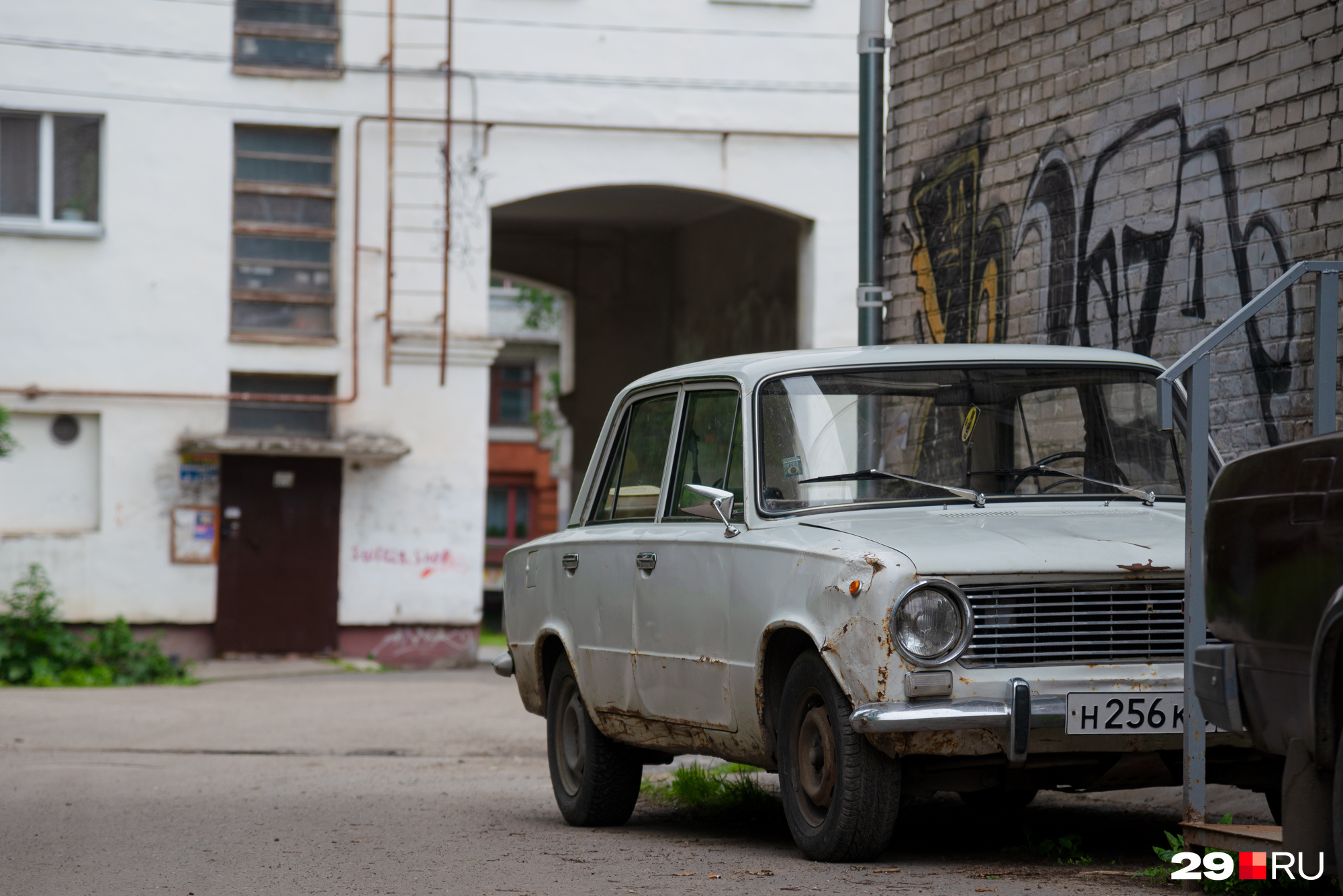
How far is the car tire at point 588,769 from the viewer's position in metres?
7.47

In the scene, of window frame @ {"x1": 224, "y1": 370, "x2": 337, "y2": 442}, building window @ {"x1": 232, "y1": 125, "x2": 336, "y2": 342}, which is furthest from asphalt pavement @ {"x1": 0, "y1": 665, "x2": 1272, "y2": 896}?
building window @ {"x1": 232, "y1": 125, "x2": 336, "y2": 342}

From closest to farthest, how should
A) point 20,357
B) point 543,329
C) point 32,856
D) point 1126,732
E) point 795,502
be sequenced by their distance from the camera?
point 1126,732, point 795,502, point 32,856, point 20,357, point 543,329

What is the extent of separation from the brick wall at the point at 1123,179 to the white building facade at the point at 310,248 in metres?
9.65

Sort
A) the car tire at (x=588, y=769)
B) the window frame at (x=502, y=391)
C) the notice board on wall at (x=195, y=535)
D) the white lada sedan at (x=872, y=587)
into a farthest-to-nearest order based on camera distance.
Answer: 1. the window frame at (x=502, y=391)
2. the notice board on wall at (x=195, y=535)
3. the car tire at (x=588, y=769)
4. the white lada sedan at (x=872, y=587)

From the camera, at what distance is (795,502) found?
6.22 metres

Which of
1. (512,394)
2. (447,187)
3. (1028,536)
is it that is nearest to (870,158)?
(1028,536)

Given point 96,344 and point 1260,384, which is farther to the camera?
point 96,344

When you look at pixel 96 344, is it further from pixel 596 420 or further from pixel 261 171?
pixel 596 420

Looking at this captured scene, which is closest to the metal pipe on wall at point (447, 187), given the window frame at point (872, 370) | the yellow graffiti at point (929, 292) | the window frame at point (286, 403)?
the window frame at point (286, 403)

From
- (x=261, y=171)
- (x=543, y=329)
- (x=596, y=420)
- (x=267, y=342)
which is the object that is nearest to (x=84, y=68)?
(x=261, y=171)

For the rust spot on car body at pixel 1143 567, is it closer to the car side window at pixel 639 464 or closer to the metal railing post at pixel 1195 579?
the metal railing post at pixel 1195 579

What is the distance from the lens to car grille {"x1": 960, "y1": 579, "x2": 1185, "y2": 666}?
539 cm

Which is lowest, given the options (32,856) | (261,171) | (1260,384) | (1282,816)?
(32,856)

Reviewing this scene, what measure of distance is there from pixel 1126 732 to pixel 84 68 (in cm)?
1745
